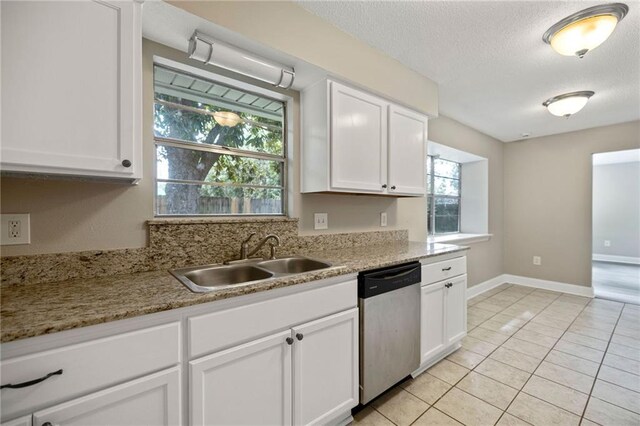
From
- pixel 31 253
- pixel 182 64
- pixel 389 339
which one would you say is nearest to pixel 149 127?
pixel 182 64

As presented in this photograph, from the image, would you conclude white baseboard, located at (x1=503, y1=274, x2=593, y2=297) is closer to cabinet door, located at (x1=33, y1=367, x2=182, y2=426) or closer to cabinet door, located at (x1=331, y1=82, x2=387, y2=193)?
cabinet door, located at (x1=331, y1=82, x2=387, y2=193)

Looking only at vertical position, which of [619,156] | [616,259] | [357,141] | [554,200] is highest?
[619,156]

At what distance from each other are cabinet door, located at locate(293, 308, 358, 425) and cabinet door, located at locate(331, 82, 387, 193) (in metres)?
0.93

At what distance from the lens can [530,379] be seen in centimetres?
198

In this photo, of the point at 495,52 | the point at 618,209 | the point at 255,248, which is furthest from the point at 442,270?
the point at 618,209

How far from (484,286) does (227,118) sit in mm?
4240

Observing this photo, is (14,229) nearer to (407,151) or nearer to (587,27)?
(407,151)

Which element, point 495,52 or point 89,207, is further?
point 495,52

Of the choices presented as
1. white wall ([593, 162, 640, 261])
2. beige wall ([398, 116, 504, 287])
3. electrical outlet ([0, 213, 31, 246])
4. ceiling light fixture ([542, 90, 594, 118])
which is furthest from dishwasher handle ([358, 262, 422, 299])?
white wall ([593, 162, 640, 261])

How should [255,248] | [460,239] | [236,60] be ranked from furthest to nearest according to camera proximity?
[460,239], [255,248], [236,60]

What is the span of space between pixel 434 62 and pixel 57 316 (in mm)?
2743

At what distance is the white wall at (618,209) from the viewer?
19.2ft

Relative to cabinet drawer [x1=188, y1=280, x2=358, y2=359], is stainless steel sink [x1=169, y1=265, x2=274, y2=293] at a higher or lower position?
higher

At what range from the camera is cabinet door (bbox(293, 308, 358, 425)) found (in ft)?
4.36
